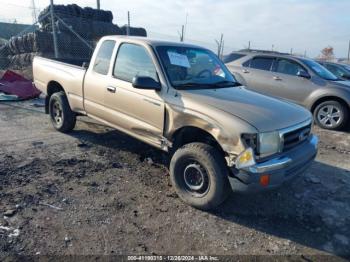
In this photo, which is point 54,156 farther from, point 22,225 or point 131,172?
point 22,225

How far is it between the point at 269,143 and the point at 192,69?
161 centimetres

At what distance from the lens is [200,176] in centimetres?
362

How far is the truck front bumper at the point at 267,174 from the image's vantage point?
311 cm

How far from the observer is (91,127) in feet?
21.4

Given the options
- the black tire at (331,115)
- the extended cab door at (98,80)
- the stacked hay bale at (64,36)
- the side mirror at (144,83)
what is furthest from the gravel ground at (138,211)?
the stacked hay bale at (64,36)

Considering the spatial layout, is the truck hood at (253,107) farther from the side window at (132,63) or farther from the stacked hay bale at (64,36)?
the stacked hay bale at (64,36)

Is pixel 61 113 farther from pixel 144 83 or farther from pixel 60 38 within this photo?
pixel 60 38

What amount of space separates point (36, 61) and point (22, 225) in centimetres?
417

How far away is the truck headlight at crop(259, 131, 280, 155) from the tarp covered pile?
7.72 metres

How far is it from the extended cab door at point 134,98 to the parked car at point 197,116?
0.04 feet

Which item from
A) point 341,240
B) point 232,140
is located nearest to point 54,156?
point 232,140

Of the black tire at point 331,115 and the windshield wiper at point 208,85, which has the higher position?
the windshield wiper at point 208,85

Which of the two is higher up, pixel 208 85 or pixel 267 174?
pixel 208 85

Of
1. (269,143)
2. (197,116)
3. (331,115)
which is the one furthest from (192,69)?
(331,115)
